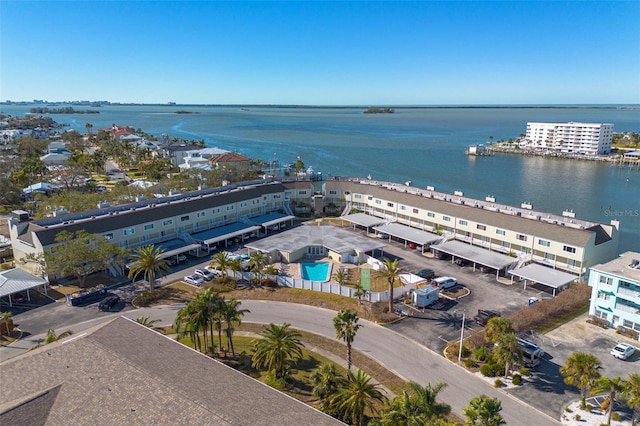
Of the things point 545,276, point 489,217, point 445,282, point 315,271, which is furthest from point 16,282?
point 545,276

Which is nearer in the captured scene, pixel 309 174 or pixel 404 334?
pixel 404 334

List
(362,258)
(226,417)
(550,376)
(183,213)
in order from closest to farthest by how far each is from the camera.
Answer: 1. (226,417)
2. (550,376)
3. (362,258)
4. (183,213)

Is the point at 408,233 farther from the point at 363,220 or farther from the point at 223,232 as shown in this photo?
the point at 223,232

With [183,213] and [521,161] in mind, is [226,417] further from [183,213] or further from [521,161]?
[521,161]

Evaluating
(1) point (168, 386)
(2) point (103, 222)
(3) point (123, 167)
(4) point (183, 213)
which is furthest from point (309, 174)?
(3) point (123, 167)

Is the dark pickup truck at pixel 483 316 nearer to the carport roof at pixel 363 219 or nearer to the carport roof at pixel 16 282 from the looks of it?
the carport roof at pixel 363 219

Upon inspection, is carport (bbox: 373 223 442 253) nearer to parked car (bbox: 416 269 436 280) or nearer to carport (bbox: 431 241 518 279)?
carport (bbox: 431 241 518 279)
